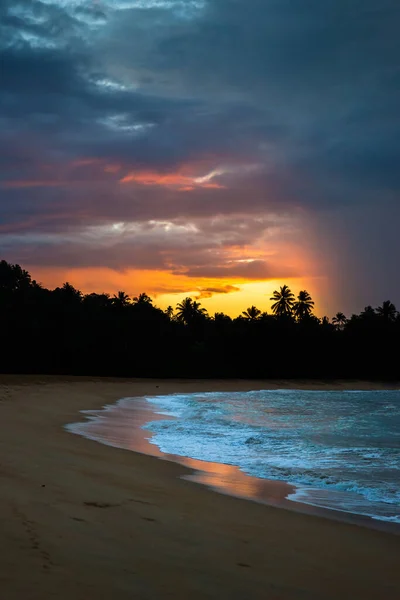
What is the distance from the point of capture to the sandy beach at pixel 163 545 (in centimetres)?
465

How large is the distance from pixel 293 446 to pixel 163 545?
11.7m

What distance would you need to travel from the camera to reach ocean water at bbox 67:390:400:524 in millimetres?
10258

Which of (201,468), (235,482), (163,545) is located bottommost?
(201,468)

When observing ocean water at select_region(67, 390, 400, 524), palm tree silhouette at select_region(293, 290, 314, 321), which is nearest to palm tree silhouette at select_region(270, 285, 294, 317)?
palm tree silhouette at select_region(293, 290, 314, 321)

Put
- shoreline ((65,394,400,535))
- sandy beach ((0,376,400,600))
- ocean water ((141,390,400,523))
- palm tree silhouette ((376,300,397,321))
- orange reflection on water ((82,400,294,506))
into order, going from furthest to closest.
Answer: palm tree silhouette ((376,300,397,321)) < ocean water ((141,390,400,523)) < orange reflection on water ((82,400,294,506)) < shoreline ((65,394,400,535)) < sandy beach ((0,376,400,600))

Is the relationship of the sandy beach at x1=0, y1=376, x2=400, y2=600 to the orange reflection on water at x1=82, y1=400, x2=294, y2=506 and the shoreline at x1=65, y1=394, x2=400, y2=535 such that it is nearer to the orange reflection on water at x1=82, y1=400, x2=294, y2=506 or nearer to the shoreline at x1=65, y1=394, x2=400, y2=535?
the shoreline at x1=65, y1=394, x2=400, y2=535

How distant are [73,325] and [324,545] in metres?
65.5

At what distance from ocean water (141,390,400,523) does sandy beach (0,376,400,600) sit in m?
1.96

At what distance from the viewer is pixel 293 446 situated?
669 inches

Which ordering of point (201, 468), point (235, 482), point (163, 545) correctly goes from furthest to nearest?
1. point (201, 468)
2. point (235, 482)
3. point (163, 545)

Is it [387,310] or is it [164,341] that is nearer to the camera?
[164,341]

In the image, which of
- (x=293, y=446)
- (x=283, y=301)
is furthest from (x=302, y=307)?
(x=293, y=446)

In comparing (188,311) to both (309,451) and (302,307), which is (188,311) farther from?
(309,451)

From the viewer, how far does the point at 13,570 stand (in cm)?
457
